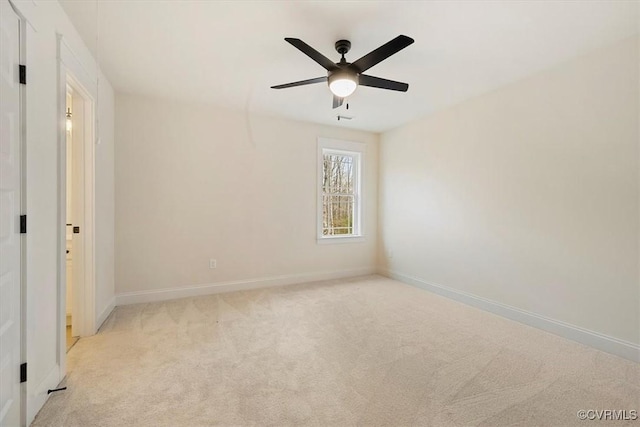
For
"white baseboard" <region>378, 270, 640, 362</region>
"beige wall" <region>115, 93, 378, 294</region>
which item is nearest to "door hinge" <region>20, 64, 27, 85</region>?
"beige wall" <region>115, 93, 378, 294</region>

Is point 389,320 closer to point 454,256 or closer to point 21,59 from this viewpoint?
point 454,256

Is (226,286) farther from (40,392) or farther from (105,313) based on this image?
(40,392)

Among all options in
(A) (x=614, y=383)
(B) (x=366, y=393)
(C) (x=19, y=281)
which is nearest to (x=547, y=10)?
(A) (x=614, y=383)

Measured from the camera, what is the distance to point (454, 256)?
397 centimetres

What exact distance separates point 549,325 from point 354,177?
3.42m

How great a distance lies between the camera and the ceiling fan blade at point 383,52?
1915 mm

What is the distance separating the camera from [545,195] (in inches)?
118

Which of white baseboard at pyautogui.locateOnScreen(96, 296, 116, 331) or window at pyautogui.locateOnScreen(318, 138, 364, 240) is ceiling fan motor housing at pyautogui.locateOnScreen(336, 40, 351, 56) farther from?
white baseboard at pyautogui.locateOnScreen(96, 296, 116, 331)

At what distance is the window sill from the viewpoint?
4898 mm

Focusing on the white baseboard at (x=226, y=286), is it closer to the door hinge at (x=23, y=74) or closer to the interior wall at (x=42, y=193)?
the interior wall at (x=42, y=193)

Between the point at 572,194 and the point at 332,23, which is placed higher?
the point at 332,23

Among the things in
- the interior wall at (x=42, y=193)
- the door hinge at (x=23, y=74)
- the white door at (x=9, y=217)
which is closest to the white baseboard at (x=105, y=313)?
the interior wall at (x=42, y=193)

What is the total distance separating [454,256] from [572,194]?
1522mm

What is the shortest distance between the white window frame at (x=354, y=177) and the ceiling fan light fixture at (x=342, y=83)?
2.37m
